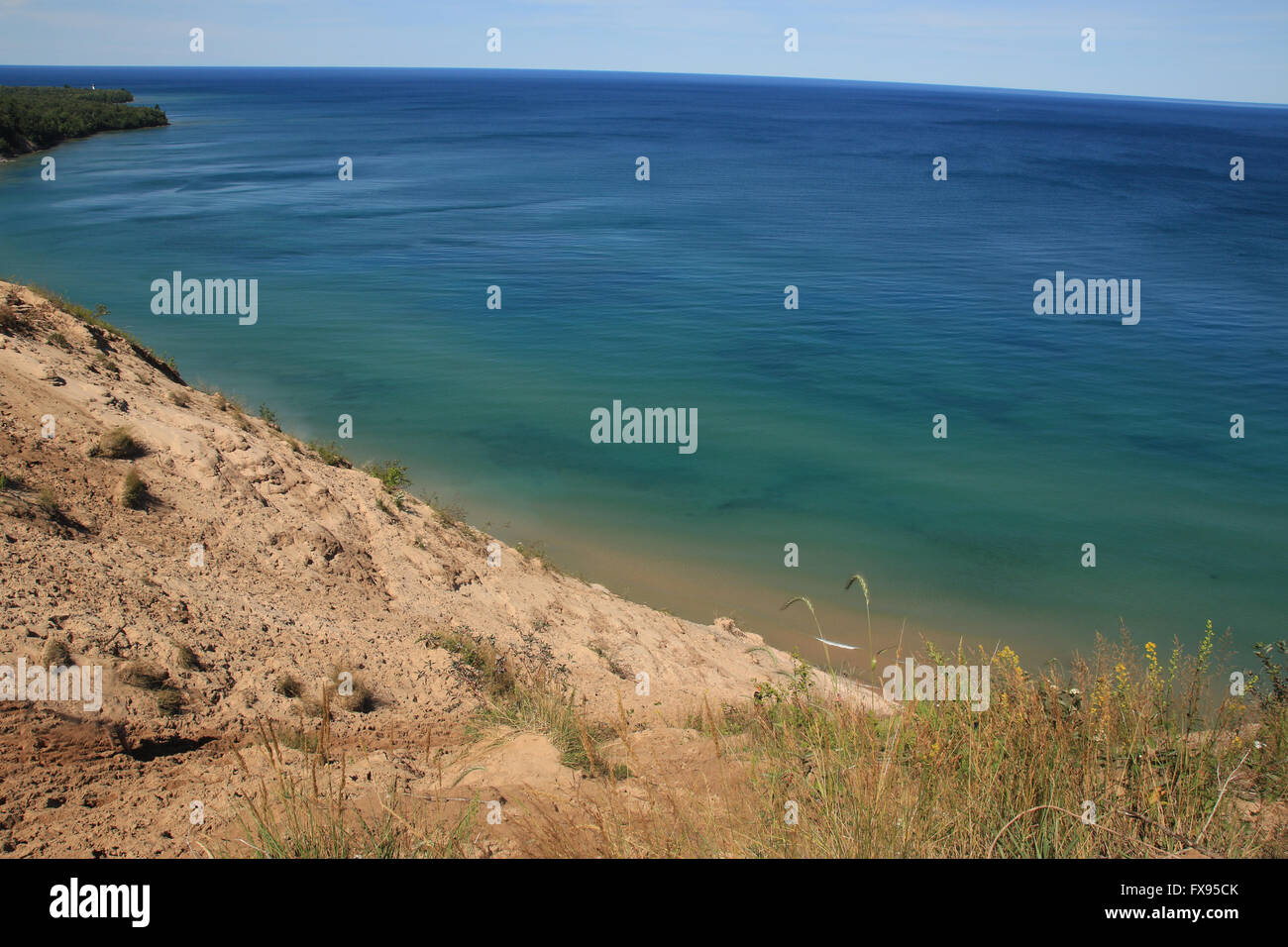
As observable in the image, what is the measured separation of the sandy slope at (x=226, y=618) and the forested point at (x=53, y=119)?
206 ft

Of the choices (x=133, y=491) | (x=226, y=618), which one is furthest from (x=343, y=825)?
(x=133, y=491)

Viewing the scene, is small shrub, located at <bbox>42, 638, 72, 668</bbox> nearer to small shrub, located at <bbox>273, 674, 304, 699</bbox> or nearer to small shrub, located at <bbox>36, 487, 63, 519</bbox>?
small shrub, located at <bbox>273, 674, 304, 699</bbox>

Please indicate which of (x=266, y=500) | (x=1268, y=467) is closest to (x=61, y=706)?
(x=266, y=500)

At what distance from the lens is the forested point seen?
5862 cm

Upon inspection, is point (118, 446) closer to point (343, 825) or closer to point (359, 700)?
point (359, 700)

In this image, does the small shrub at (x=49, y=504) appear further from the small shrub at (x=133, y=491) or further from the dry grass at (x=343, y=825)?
the dry grass at (x=343, y=825)

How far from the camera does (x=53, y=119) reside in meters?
66.9

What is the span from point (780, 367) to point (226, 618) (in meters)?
18.4

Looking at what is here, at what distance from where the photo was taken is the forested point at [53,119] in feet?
192

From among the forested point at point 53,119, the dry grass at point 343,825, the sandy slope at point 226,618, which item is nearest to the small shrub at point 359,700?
the sandy slope at point 226,618

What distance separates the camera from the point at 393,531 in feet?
32.8
